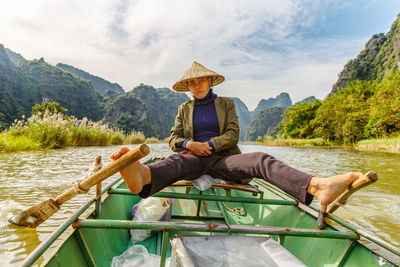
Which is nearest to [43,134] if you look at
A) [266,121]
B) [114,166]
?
[114,166]

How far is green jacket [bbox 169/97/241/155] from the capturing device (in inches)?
77.1

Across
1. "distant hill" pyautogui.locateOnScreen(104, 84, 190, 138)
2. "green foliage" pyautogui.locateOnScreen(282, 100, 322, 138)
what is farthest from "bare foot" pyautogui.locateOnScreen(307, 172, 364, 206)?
"distant hill" pyautogui.locateOnScreen(104, 84, 190, 138)

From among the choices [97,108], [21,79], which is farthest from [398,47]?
[21,79]

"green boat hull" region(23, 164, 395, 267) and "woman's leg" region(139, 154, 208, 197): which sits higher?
"woman's leg" region(139, 154, 208, 197)

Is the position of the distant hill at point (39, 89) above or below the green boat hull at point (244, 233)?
above

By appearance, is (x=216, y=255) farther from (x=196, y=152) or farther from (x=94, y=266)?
(x=196, y=152)

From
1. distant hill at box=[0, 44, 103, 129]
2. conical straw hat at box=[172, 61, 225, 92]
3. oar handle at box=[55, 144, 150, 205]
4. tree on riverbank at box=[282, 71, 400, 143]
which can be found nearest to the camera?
oar handle at box=[55, 144, 150, 205]

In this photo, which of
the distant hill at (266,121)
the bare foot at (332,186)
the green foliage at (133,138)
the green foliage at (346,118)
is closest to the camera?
the bare foot at (332,186)

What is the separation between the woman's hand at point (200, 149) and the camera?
1.84 m

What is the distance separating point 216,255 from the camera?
0.94m

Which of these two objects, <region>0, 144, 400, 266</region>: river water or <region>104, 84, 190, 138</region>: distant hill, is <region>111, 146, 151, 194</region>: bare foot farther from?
<region>104, 84, 190, 138</region>: distant hill

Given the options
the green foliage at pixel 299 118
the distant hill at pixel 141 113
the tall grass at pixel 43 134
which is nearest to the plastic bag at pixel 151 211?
the tall grass at pixel 43 134

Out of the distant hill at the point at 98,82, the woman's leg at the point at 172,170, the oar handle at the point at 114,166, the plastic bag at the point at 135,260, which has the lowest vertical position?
the plastic bag at the point at 135,260

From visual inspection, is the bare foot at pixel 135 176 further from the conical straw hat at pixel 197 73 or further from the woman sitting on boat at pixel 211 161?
the conical straw hat at pixel 197 73
